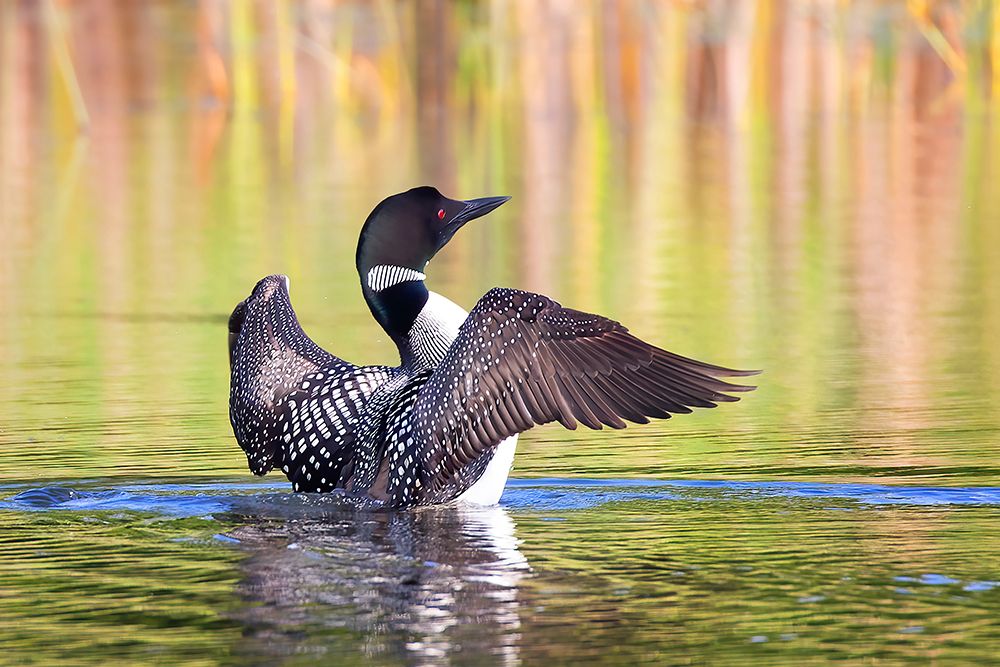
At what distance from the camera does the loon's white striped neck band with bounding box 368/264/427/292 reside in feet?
22.3

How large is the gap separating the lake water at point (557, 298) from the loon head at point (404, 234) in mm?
792

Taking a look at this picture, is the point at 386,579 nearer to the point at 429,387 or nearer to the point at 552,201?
the point at 429,387

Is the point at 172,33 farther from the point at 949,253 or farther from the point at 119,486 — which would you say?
the point at 119,486

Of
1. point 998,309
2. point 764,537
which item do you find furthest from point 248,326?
point 998,309

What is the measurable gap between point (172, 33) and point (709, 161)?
40.4 ft

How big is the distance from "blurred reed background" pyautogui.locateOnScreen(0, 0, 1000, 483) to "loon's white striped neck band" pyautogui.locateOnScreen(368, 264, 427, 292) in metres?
0.76

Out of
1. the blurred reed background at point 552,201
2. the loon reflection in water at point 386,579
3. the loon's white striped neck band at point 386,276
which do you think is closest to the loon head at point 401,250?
the loon's white striped neck band at point 386,276

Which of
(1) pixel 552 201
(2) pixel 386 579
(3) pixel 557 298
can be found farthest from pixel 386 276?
(1) pixel 552 201

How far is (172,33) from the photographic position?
27.2 metres

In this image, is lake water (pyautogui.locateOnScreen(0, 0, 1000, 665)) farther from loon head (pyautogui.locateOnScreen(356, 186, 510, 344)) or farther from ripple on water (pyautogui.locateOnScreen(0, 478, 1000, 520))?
loon head (pyautogui.locateOnScreen(356, 186, 510, 344))

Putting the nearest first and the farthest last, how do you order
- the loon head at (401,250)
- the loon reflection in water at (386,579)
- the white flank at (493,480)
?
the loon reflection in water at (386,579), the white flank at (493,480), the loon head at (401,250)

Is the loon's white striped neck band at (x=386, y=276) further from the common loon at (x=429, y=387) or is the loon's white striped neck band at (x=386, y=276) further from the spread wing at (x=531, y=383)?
the spread wing at (x=531, y=383)

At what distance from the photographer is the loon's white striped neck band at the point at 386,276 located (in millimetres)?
6805

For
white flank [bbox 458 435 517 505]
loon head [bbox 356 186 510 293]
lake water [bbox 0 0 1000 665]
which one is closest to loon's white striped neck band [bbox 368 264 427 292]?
loon head [bbox 356 186 510 293]
